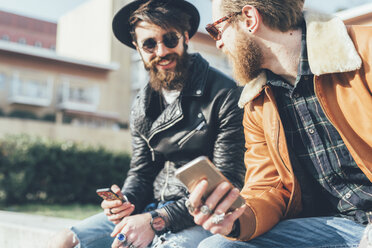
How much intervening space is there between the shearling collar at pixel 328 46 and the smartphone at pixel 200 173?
2.85 feet

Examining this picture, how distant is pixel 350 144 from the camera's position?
1970 mm

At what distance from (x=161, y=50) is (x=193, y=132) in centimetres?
70

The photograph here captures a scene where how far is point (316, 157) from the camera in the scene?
87.8 inches

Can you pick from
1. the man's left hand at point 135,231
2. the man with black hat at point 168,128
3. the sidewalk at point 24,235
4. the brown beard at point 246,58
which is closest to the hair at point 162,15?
the man with black hat at point 168,128

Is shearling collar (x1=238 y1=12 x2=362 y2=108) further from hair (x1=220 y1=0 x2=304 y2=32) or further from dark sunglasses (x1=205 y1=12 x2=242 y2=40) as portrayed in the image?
dark sunglasses (x1=205 y1=12 x2=242 y2=40)

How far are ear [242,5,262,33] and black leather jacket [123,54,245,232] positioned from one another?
2.05ft

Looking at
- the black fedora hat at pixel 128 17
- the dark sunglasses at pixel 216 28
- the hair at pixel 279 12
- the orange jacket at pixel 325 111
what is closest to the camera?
the orange jacket at pixel 325 111

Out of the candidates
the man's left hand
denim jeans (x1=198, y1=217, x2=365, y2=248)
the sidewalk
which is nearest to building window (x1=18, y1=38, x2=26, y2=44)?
the sidewalk

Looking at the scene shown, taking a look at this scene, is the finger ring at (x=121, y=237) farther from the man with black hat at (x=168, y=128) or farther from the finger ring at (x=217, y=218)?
the finger ring at (x=217, y=218)

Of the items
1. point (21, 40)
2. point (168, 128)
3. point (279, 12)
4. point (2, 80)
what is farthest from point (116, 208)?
point (21, 40)

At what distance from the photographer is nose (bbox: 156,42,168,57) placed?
9.93 ft

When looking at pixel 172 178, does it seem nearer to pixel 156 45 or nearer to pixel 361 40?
pixel 156 45

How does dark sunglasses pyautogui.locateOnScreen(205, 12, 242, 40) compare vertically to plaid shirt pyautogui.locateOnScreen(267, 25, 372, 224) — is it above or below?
above

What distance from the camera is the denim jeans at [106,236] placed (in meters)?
2.41
